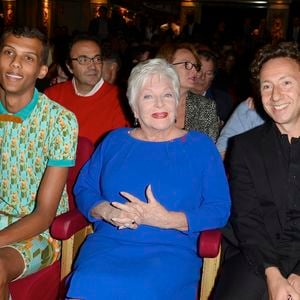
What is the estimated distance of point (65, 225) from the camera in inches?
83.8

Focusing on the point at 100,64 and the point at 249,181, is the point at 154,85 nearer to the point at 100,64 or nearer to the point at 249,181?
the point at 249,181

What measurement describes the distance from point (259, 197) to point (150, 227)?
0.50 m

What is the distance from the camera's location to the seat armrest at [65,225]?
212cm

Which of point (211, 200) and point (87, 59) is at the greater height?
point (87, 59)

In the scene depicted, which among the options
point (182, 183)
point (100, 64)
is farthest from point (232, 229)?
point (100, 64)

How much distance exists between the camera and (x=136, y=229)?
6.88 ft

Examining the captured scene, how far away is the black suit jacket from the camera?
79.7 inches

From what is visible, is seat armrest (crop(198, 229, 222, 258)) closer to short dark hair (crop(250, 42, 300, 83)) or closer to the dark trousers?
the dark trousers

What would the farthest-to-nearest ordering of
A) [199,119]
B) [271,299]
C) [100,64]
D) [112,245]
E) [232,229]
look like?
[100,64] < [199,119] < [232,229] < [112,245] < [271,299]

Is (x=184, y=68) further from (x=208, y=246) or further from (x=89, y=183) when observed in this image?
(x=208, y=246)

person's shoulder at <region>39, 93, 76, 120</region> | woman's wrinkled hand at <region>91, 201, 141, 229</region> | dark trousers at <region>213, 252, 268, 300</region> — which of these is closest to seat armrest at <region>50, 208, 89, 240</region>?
woman's wrinkled hand at <region>91, 201, 141, 229</region>

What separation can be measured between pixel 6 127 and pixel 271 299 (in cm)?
142

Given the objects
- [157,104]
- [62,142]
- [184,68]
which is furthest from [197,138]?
[184,68]

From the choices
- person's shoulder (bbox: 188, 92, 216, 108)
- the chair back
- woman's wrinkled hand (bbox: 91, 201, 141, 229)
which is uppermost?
person's shoulder (bbox: 188, 92, 216, 108)
